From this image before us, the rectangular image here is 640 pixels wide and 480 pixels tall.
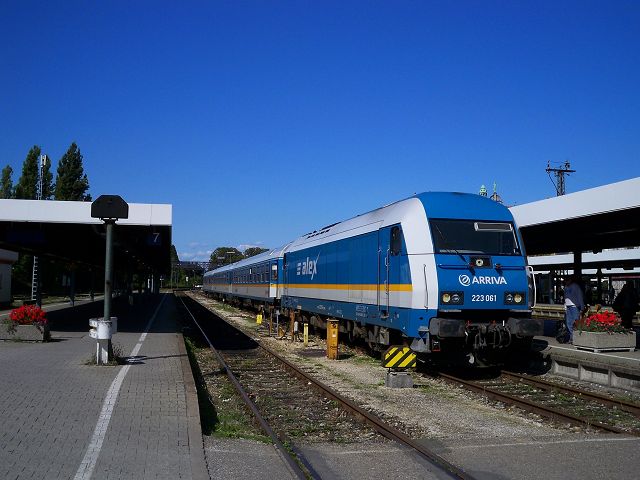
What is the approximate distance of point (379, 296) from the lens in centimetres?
1348

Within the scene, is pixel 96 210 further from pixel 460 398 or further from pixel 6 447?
pixel 460 398

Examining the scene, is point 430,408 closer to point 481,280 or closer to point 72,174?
point 481,280

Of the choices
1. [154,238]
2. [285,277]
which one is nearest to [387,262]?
[154,238]

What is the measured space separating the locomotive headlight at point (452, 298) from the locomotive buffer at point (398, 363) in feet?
3.64

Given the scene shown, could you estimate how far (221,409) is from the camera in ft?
32.5

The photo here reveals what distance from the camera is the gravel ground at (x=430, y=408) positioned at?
8.27 metres

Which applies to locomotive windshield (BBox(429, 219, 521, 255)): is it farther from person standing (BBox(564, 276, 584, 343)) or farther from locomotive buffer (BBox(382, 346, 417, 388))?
person standing (BBox(564, 276, 584, 343))

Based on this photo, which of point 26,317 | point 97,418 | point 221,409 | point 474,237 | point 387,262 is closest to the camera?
point 97,418

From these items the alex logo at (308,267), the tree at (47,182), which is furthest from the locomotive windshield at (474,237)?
the tree at (47,182)

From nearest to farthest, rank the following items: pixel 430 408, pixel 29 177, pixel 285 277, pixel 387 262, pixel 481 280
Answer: pixel 430 408
pixel 481 280
pixel 387 262
pixel 285 277
pixel 29 177

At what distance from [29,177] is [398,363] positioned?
5433 centimetres

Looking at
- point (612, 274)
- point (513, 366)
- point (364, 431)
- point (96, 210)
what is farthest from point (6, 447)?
point (612, 274)

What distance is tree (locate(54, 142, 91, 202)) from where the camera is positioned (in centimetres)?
6575

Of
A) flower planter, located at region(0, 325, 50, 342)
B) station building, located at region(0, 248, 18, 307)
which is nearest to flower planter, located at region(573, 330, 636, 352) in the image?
flower planter, located at region(0, 325, 50, 342)
